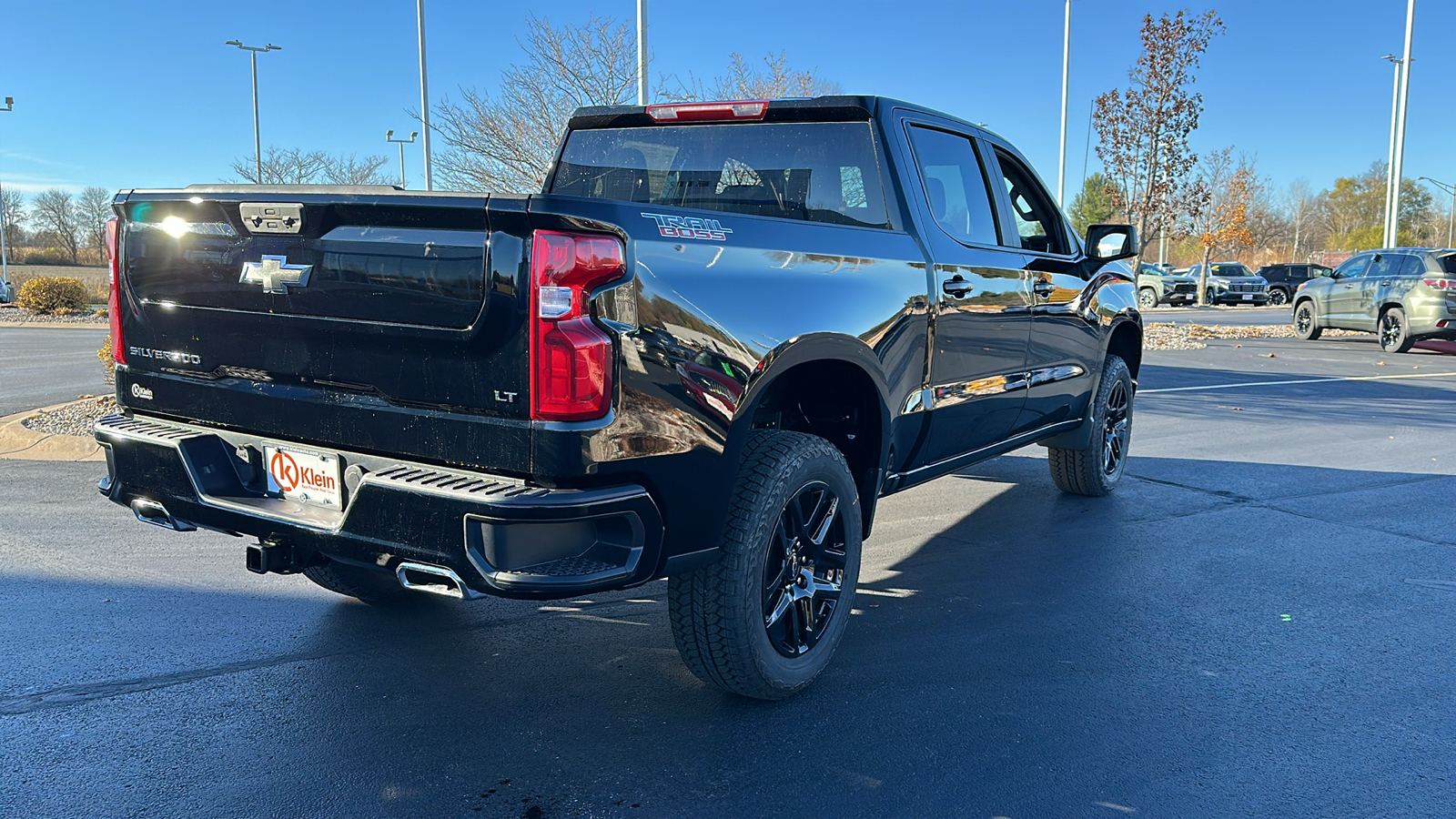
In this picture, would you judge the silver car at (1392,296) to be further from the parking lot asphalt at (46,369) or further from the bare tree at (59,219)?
the bare tree at (59,219)

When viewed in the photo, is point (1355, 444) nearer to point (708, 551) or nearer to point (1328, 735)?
point (1328, 735)

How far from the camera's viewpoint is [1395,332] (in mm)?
18453

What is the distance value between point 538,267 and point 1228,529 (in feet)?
15.5

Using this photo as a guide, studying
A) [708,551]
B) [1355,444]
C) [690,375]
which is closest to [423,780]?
[708,551]

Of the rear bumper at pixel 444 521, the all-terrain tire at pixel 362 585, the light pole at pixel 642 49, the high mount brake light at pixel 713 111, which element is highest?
the light pole at pixel 642 49

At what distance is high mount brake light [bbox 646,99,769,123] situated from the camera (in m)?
4.39

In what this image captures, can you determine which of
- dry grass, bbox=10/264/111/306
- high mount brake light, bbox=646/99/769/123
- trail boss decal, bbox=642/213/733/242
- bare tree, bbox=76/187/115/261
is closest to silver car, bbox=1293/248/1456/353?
high mount brake light, bbox=646/99/769/123

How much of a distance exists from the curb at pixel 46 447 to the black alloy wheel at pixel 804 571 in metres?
6.11

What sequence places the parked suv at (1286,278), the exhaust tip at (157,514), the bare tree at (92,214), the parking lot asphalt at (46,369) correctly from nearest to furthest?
the exhaust tip at (157,514)
the parking lot asphalt at (46,369)
the parked suv at (1286,278)
the bare tree at (92,214)

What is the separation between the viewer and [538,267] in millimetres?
2703

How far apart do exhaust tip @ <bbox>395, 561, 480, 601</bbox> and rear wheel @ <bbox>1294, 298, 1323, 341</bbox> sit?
22131 mm

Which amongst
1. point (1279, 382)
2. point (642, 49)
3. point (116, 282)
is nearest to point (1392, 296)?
point (1279, 382)

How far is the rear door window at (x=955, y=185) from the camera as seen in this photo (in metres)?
4.48

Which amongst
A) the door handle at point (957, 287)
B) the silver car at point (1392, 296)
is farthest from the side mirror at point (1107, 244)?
the silver car at point (1392, 296)
